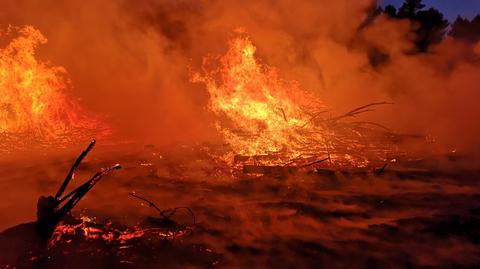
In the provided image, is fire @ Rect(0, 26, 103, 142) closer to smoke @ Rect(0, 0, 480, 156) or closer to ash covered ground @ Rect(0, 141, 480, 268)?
smoke @ Rect(0, 0, 480, 156)

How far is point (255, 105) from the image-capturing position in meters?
10.3

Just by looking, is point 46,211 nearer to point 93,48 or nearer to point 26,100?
point 26,100

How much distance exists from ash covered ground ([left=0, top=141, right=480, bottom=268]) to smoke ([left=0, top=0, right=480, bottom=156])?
558 centimetres

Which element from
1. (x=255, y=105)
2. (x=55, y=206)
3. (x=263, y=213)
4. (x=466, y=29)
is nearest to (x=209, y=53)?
(x=255, y=105)

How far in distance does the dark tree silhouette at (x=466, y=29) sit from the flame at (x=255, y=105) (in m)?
17.3

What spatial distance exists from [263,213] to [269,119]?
4.61 metres

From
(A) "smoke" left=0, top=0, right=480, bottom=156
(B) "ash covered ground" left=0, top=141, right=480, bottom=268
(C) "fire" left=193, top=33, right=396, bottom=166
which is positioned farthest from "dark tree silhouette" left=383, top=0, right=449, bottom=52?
(B) "ash covered ground" left=0, top=141, right=480, bottom=268

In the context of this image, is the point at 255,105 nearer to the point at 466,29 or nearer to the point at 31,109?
the point at 31,109

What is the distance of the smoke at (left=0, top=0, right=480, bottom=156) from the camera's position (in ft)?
42.9

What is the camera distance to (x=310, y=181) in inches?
258

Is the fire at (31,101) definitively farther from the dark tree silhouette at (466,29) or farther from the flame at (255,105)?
the dark tree silhouette at (466,29)

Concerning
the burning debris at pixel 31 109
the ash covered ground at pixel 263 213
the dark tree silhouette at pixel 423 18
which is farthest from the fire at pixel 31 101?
the dark tree silhouette at pixel 423 18

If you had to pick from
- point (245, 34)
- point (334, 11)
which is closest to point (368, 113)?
point (334, 11)

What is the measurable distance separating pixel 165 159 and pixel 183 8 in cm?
781
